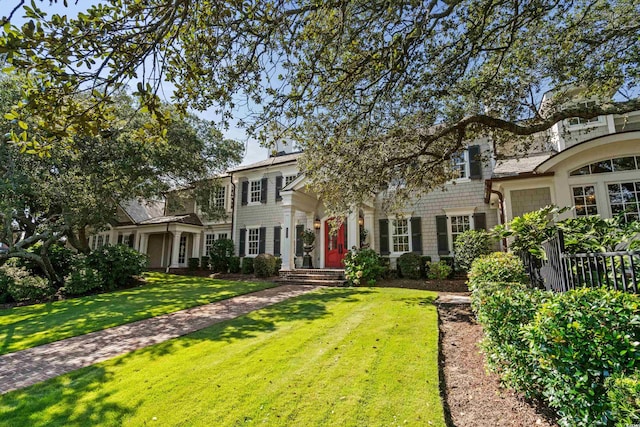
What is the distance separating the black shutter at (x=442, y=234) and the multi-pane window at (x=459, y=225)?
0.27 meters

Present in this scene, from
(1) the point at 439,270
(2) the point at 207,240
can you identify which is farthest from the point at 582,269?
(2) the point at 207,240

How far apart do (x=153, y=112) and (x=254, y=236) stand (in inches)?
591

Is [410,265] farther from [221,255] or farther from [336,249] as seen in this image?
[221,255]

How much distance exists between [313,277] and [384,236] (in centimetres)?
366

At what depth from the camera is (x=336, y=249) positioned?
49.0ft

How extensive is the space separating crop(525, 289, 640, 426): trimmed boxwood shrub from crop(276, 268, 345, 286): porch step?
9.84 meters

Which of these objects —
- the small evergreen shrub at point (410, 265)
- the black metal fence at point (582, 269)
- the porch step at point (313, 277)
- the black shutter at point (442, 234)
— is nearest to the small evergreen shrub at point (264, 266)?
the porch step at point (313, 277)

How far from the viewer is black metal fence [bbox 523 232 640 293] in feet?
9.17

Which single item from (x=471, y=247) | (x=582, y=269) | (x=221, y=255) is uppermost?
(x=471, y=247)

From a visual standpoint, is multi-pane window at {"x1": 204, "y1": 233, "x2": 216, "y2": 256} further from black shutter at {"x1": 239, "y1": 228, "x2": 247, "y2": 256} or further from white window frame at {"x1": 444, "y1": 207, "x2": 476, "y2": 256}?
white window frame at {"x1": 444, "y1": 207, "x2": 476, "y2": 256}

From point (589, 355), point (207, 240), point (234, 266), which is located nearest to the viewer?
point (589, 355)

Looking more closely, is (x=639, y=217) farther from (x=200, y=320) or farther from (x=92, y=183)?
(x=92, y=183)

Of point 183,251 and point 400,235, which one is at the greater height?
point 400,235

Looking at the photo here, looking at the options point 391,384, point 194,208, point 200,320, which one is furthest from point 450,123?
point 194,208
